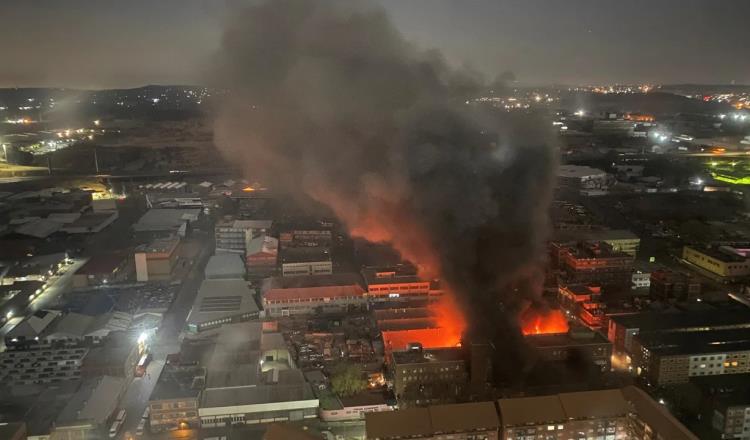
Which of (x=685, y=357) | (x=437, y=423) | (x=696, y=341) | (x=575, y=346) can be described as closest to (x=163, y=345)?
(x=437, y=423)

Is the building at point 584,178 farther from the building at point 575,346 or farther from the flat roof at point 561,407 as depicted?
the flat roof at point 561,407

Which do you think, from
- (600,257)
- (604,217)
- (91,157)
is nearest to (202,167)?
(91,157)

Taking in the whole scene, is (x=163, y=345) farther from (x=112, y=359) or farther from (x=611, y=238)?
(x=611, y=238)

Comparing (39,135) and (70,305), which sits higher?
(39,135)

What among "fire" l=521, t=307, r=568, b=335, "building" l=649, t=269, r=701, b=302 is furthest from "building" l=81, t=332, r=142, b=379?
"building" l=649, t=269, r=701, b=302

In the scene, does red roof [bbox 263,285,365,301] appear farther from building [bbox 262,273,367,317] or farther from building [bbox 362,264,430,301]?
building [bbox 362,264,430,301]

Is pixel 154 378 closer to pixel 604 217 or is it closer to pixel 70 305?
pixel 70 305
